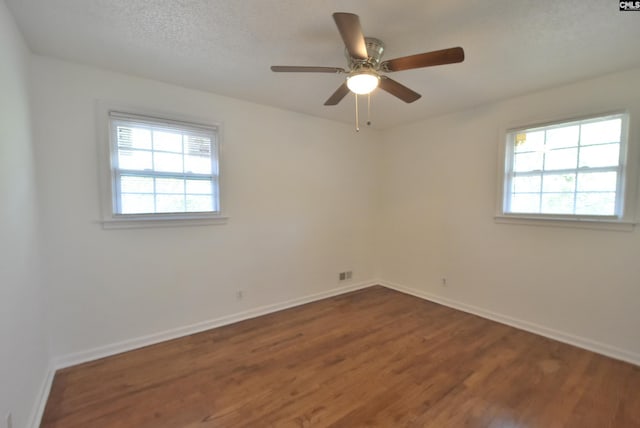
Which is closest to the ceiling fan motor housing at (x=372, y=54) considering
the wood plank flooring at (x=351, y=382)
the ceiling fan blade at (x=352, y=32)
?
the ceiling fan blade at (x=352, y=32)

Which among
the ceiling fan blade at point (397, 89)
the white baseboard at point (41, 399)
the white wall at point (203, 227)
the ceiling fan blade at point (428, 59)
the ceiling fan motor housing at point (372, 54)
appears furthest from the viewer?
the white wall at point (203, 227)

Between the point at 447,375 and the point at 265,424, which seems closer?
the point at 265,424

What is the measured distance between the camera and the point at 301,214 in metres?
3.83

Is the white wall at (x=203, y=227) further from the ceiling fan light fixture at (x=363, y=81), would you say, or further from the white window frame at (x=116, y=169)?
the ceiling fan light fixture at (x=363, y=81)

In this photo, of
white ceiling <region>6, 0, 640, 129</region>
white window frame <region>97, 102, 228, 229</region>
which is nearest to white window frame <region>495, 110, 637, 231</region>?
white ceiling <region>6, 0, 640, 129</region>

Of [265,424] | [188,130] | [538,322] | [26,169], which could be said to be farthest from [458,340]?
[26,169]

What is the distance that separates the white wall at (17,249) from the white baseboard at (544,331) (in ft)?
13.2

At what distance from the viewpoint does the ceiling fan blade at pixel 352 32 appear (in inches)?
54.8

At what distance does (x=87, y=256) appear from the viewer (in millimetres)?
2477

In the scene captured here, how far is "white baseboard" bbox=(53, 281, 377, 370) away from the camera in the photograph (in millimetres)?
2428

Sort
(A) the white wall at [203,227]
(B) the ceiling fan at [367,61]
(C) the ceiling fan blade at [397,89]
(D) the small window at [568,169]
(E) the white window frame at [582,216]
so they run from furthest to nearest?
1. (D) the small window at [568,169]
2. (E) the white window frame at [582,216]
3. (A) the white wall at [203,227]
4. (C) the ceiling fan blade at [397,89]
5. (B) the ceiling fan at [367,61]

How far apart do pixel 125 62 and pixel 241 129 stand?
1.19 metres

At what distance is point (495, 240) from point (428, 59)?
8.21 feet

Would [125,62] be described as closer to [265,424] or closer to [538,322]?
[265,424]
